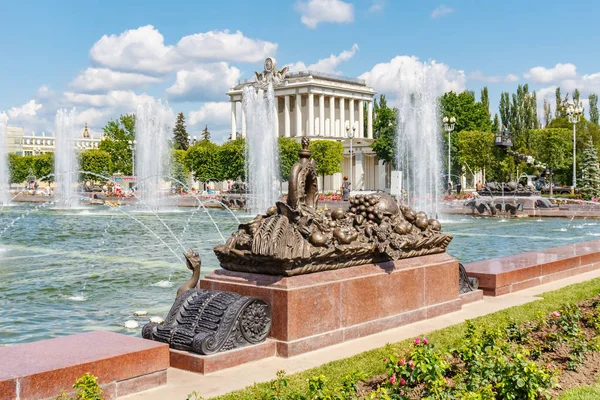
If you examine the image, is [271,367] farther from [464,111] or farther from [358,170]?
[358,170]

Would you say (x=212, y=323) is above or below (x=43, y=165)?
below

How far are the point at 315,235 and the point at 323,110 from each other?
93744 mm

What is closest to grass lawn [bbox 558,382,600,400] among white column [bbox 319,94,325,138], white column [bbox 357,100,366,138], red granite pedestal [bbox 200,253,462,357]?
red granite pedestal [bbox 200,253,462,357]

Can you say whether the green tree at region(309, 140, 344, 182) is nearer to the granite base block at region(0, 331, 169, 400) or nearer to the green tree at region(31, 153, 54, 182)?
the green tree at region(31, 153, 54, 182)

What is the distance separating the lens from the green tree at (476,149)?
6284cm

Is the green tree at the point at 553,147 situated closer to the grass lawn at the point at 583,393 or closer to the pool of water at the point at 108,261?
the pool of water at the point at 108,261

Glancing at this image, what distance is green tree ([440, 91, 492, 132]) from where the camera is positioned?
72.4m

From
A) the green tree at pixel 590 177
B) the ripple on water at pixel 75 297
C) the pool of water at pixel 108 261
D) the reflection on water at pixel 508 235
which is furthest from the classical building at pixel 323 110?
the ripple on water at pixel 75 297

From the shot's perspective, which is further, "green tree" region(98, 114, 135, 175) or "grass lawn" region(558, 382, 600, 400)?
"green tree" region(98, 114, 135, 175)

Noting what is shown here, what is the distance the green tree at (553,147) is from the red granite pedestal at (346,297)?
184ft

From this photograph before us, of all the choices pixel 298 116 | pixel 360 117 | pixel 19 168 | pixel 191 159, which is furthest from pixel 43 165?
pixel 360 117

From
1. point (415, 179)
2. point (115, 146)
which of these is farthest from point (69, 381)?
point (115, 146)

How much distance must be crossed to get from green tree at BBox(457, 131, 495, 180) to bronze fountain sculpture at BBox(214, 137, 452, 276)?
184ft

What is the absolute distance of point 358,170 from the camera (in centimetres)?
8981
